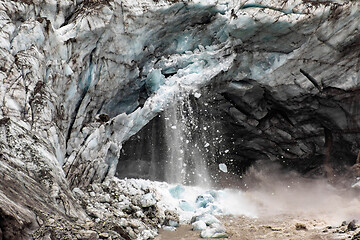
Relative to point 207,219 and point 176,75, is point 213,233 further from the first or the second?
point 176,75

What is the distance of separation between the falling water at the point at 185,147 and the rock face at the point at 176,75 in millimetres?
912

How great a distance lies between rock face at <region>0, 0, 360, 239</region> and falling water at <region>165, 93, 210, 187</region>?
0.91 m

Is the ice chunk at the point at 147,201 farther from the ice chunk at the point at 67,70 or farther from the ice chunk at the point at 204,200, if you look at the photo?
the ice chunk at the point at 67,70

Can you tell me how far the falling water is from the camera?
1529cm

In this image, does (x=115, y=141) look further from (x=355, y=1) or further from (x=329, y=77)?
(x=355, y=1)

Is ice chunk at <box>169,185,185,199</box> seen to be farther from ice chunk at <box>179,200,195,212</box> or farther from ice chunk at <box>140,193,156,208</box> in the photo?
ice chunk at <box>140,193,156,208</box>

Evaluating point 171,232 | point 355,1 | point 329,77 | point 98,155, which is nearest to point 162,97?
point 98,155

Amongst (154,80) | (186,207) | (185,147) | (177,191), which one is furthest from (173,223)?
(154,80)

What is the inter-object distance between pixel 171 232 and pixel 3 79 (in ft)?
21.1

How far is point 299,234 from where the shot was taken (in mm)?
10180

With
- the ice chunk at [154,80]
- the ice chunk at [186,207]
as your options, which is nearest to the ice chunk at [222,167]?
the ice chunk at [186,207]

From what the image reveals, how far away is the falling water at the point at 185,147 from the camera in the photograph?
15.3 m

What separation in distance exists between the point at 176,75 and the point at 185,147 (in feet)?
11.8

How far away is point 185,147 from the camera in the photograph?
16.4 meters
